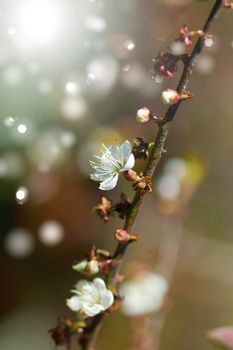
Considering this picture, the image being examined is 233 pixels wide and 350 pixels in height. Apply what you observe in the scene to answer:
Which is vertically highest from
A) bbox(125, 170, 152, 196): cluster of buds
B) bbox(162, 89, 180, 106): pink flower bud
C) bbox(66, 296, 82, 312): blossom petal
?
bbox(162, 89, 180, 106): pink flower bud

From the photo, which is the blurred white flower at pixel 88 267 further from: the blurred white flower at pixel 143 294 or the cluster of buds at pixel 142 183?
the blurred white flower at pixel 143 294

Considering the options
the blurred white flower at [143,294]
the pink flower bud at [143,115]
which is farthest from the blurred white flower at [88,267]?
the blurred white flower at [143,294]

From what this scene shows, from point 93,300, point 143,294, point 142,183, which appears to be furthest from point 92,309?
point 143,294

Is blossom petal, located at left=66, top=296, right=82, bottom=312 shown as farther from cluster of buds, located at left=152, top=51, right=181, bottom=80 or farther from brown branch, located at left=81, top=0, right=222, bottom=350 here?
cluster of buds, located at left=152, top=51, right=181, bottom=80

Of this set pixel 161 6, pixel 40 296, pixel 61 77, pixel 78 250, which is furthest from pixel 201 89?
pixel 40 296

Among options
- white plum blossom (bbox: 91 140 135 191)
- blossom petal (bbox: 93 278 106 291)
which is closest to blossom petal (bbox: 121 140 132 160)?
white plum blossom (bbox: 91 140 135 191)

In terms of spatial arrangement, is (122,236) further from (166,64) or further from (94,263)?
(166,64)
